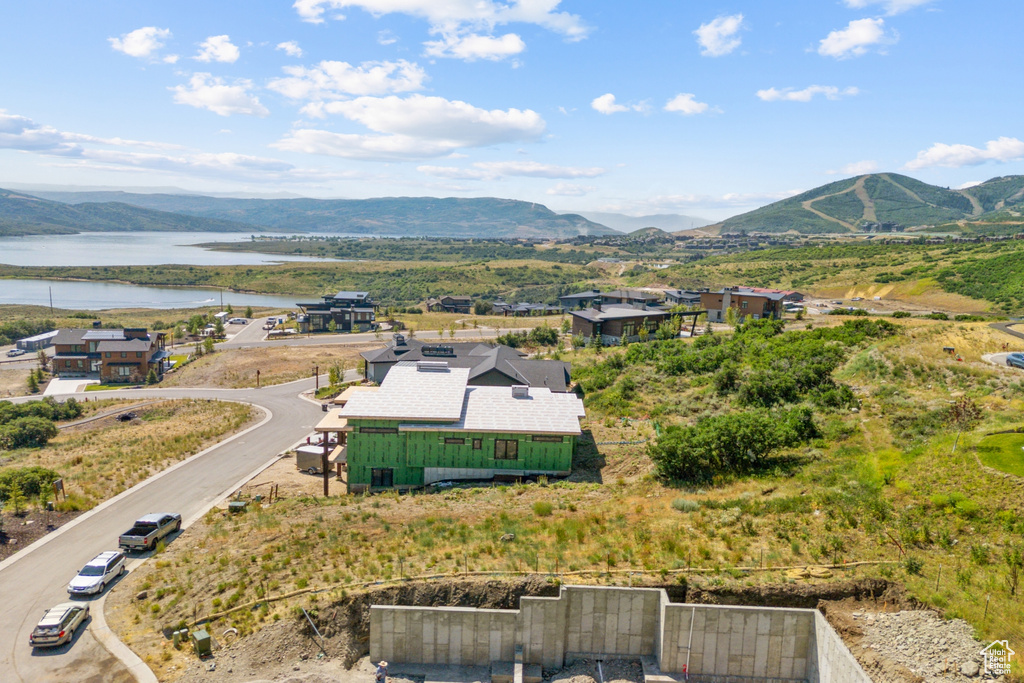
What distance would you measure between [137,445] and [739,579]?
3820 cm

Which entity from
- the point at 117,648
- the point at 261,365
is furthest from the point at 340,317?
the point at 117,648

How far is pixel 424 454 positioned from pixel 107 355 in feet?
183

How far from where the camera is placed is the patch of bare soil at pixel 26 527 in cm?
2416

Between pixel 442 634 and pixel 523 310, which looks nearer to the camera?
pixel 442 634

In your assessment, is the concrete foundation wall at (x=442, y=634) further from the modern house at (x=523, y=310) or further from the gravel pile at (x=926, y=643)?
the modern house at (x=523, y=310)

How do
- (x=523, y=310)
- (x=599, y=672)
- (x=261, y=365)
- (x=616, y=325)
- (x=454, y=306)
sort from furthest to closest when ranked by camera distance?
(x=454, y=306) < (x=523, y=310) < (x=616, y=325) < (x=261, y=365) < (x=599, y=672)

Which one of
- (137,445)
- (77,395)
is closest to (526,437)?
(137,445)

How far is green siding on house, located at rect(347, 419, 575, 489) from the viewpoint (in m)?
30.4

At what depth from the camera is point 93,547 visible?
24.4m

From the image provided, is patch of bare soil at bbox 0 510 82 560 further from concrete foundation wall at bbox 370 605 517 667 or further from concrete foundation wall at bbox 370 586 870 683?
concrete foundation wall at bbox 370 586 870 683

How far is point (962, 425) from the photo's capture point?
2517 cm

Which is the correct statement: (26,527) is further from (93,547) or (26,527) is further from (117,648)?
(117,648)

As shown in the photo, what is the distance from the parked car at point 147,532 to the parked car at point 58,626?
499 centimetres

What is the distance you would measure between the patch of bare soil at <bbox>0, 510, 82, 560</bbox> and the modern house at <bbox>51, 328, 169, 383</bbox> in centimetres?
4470
